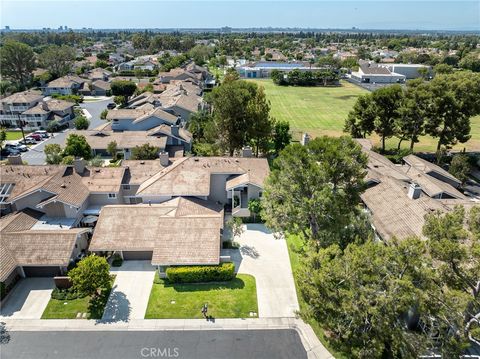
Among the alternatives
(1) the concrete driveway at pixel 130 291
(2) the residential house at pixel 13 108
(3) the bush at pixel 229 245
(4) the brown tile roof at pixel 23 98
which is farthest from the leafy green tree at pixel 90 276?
(4) the brown tile roof at pixel 23 98

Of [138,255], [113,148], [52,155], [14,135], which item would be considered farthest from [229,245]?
[14,135]

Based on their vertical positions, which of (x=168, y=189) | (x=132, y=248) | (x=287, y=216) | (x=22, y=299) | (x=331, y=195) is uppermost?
(x=331, y=195)

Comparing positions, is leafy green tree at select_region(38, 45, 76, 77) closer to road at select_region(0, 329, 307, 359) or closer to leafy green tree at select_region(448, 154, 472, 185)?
road at select_region(0, 329, 307, 359)

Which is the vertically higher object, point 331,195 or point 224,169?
point 331,195

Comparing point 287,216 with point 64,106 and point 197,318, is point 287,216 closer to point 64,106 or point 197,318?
point 197,318

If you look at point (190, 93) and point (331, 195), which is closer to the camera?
point (331, 195)

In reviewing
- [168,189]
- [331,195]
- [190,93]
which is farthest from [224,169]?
[190,93]

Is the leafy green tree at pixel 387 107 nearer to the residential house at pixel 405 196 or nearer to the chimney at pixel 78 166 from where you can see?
the residential house at pixel 405 196

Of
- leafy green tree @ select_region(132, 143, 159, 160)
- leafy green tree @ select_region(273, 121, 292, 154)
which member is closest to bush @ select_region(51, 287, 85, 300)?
leafy green tree @ select_region(132, 143, 159, 160)
